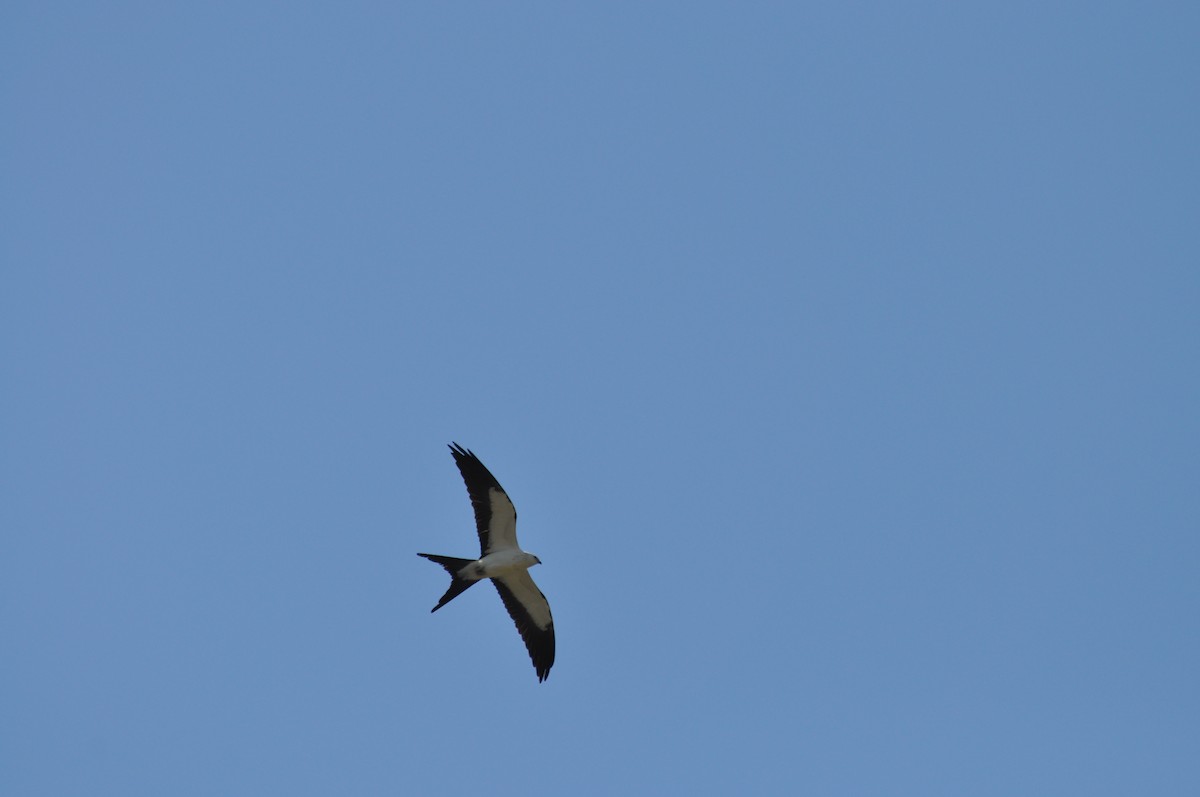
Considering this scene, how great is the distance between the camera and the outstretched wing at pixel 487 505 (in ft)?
57.3

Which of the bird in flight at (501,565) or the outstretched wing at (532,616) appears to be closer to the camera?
the bird in flight at (501,565)

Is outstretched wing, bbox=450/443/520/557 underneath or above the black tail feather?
above

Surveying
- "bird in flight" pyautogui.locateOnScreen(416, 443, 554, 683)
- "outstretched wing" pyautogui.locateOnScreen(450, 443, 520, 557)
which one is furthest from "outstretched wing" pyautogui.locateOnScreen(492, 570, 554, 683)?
"outstretched wing" pyautogui.locateOnScreen(450, 443, 520, 557)

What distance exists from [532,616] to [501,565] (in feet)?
4.65

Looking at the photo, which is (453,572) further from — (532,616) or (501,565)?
(532,616)

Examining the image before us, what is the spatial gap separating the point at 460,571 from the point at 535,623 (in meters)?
1.98

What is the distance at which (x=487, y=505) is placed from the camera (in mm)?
17594

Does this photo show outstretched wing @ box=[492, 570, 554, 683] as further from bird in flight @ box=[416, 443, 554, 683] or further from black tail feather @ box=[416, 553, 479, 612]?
black tail feather @ box=[416, 553, 479, 612]

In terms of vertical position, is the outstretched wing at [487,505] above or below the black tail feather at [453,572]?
above

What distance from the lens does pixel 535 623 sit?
18.6 m

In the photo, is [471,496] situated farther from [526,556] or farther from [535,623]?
[535,623]

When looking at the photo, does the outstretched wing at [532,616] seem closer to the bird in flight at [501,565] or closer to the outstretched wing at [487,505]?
the bird in flight at [501,565]

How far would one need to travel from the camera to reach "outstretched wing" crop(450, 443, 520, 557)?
17.5m

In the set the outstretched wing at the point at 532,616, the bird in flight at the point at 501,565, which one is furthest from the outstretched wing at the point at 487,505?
the outstretched wing at the point at 532,616
